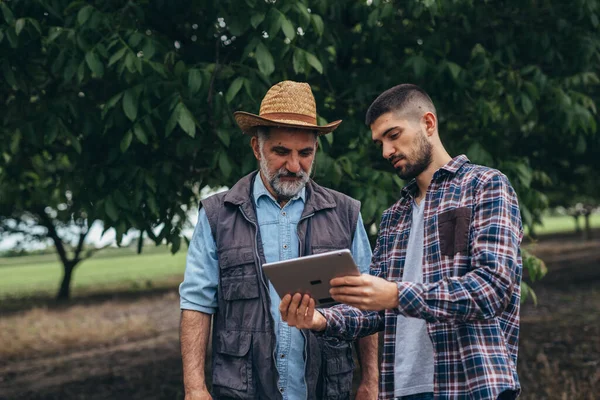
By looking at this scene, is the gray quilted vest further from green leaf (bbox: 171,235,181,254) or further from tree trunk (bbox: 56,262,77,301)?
tree trunk (bbox: 56,262,77,301)

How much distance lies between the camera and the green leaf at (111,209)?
4859 millimetres

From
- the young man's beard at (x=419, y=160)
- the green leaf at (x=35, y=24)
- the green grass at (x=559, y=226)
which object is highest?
the green grass at (x=559, y=226)

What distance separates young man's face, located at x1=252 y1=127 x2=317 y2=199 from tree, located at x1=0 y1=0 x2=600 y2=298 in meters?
1.16

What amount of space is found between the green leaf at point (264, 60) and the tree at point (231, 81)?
0.01 m

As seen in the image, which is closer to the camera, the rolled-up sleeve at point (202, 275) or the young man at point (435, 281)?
the young man at point (435, 281)

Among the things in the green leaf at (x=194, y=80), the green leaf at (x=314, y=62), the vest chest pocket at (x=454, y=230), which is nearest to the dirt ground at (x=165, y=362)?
the green leaf at (x=314, y=62)

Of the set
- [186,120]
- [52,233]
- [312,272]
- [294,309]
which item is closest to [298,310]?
[294,309]

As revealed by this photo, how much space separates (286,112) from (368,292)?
1204 mm

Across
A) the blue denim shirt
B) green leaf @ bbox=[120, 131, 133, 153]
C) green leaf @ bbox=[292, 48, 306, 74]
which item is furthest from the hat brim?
green leaf @ bbox=[120, 131, 133, 153]

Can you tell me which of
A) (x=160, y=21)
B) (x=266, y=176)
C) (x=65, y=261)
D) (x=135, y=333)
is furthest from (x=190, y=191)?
(x=65, y=261)

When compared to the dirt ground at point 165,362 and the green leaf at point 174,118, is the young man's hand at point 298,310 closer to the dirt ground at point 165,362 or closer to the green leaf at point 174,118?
the green leaf at point 174,118

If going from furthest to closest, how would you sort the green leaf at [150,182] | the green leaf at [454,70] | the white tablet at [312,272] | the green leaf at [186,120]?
the green leaf at [454,70], the green leaf at [150,182], the green leaf at [186,120], the white tablet at [312,272]

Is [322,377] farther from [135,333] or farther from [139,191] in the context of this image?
[135,333]

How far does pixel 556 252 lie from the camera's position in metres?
34.0
